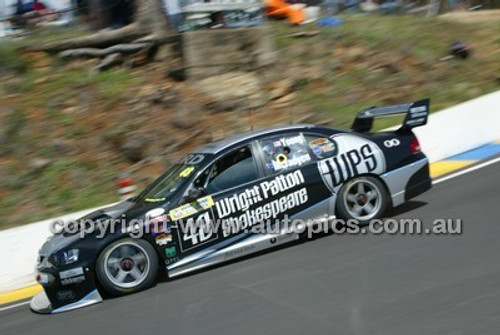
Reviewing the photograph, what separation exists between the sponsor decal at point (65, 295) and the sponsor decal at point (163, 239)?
1.06 m

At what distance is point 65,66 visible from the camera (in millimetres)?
15617

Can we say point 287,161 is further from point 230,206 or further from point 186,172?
point 186,172

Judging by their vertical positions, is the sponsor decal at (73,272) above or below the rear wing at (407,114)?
below

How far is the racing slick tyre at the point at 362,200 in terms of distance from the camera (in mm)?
8250

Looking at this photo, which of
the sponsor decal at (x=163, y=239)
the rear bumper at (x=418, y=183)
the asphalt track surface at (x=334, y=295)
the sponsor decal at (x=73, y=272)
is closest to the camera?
the asphalt track surface at (x=334, y=295)

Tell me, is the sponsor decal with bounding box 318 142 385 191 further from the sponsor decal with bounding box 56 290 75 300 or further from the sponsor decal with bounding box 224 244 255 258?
the sponsor decal with bounding box 56 290 75 300

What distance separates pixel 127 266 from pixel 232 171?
5.36ft

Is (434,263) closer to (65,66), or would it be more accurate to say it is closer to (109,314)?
(109,314)

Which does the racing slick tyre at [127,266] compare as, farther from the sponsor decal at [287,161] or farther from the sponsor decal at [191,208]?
the sponsor decal at [287,161]

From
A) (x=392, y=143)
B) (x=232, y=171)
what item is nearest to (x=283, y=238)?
(x=232, y=171)

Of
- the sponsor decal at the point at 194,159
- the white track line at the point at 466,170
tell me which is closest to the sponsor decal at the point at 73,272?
the sponsor decal at the point at 194,159

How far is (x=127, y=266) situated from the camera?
7422 millimetres

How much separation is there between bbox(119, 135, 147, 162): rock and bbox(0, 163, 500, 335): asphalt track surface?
5.53 m

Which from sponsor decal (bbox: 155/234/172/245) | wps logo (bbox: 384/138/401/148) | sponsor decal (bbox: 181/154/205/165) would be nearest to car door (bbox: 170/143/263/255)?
sponsor decal (bbox: 155/234/172/245)
